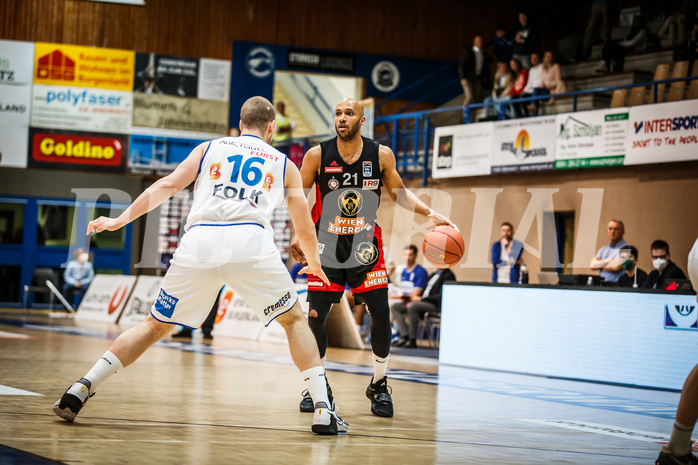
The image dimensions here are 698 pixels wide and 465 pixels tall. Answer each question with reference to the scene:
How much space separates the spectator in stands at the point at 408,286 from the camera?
49.4 feet

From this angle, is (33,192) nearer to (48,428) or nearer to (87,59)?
(87,59)

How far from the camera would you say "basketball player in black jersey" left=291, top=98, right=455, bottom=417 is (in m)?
6.30

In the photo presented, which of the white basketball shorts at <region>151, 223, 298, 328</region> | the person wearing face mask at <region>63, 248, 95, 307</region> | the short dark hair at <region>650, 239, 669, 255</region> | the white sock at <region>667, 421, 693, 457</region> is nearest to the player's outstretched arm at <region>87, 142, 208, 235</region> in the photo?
the white basketball shorts at <region>151, 223, 298, 328</region>

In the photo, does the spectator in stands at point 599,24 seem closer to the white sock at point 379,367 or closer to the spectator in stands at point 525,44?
the spectator in stands at point 525,44

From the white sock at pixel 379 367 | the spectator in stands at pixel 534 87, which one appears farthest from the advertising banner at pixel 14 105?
the white sock at pixel 379 367

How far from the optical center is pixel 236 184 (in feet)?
16.5

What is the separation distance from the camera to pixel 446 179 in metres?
18.3

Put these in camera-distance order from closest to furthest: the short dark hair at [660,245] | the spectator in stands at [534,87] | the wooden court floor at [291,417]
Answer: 1. the wooden court floor at [291,417]
2. the short dark hair at [660,245]
3. the spectator in stands at [534,87]

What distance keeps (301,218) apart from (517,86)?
13.8m

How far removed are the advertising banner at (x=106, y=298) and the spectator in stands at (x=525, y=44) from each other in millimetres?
9898

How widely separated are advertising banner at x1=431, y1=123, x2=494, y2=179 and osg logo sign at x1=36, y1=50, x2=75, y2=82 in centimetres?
1062

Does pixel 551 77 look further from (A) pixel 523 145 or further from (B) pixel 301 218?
(B) pixel 301 218

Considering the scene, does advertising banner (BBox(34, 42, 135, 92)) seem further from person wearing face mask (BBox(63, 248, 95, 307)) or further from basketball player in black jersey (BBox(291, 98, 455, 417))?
basketball player in black jersey (BBox(291, 98, 455, 417))

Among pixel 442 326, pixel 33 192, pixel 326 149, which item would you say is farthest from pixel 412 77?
pixel 326 149
